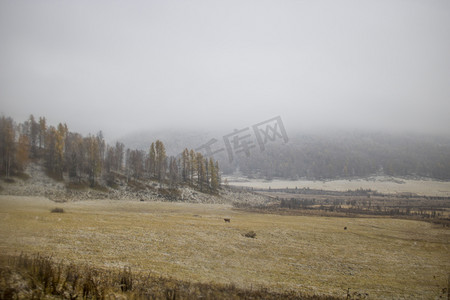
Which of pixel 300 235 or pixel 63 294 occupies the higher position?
pixel 63 294

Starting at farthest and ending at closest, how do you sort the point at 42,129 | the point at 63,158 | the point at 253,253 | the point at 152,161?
the point at 152,161 → the point at 42,129 → the point at 63,158 → the point at 253,253

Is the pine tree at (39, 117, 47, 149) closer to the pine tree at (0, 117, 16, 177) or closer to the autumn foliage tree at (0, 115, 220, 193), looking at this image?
the autumn foliage tree at (0, 115, 220, 193)

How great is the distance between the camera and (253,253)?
71.9 ft

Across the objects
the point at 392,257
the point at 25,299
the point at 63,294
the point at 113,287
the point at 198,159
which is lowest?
the point at 392,257

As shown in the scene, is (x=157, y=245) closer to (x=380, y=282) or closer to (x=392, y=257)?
(x=380, y=282)

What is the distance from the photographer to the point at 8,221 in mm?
23516

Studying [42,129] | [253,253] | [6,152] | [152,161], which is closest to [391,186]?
[152,161]

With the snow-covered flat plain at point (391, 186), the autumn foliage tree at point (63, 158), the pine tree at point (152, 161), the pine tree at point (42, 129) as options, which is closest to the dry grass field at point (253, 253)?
the autumn foliage tree at point (63, 158)

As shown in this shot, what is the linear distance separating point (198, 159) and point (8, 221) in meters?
78.1

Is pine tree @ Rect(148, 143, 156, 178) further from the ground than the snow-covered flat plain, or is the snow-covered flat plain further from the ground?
pine tree @ Rect(148, 143, 156, 178)

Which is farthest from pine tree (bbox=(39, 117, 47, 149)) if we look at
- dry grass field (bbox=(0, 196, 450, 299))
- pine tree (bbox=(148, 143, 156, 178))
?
dry grass field (bbox=(0, 196, 450, 299))

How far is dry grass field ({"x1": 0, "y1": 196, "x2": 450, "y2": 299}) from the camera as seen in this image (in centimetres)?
1568

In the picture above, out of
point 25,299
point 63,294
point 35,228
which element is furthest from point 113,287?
point 35,228

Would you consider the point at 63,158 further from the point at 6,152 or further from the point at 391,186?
the point at 391,186
